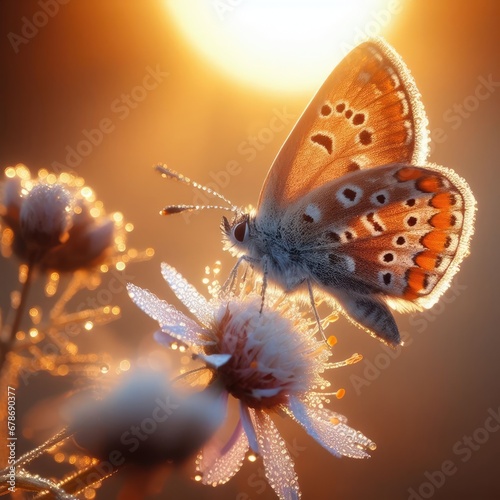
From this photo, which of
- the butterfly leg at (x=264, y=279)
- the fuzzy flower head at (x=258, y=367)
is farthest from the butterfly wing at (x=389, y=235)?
the fuzzy flower head at (x=258, y=367)

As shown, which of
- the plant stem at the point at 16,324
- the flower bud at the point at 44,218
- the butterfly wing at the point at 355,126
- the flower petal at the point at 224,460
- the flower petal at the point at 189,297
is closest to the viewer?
the plant stem at the point at 16,324

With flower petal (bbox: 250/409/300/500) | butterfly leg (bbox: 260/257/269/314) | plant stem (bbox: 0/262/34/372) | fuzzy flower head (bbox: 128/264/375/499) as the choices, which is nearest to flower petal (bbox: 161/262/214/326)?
fuzzy flower head (bbox: 128/264/375/499)

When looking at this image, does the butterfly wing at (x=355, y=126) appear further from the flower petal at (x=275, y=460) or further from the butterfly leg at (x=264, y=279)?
the flower petal at (x=275, y=460)

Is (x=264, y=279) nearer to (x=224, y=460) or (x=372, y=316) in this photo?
(x=372, y=316)

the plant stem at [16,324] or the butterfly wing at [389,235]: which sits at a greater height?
the butterfly wing at [389,235]

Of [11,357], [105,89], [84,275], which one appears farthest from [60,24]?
[11,357]

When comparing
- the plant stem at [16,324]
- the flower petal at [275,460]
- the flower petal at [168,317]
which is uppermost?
the flower petal at [168,317]

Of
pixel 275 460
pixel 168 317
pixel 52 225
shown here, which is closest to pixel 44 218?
pixel 52 225
